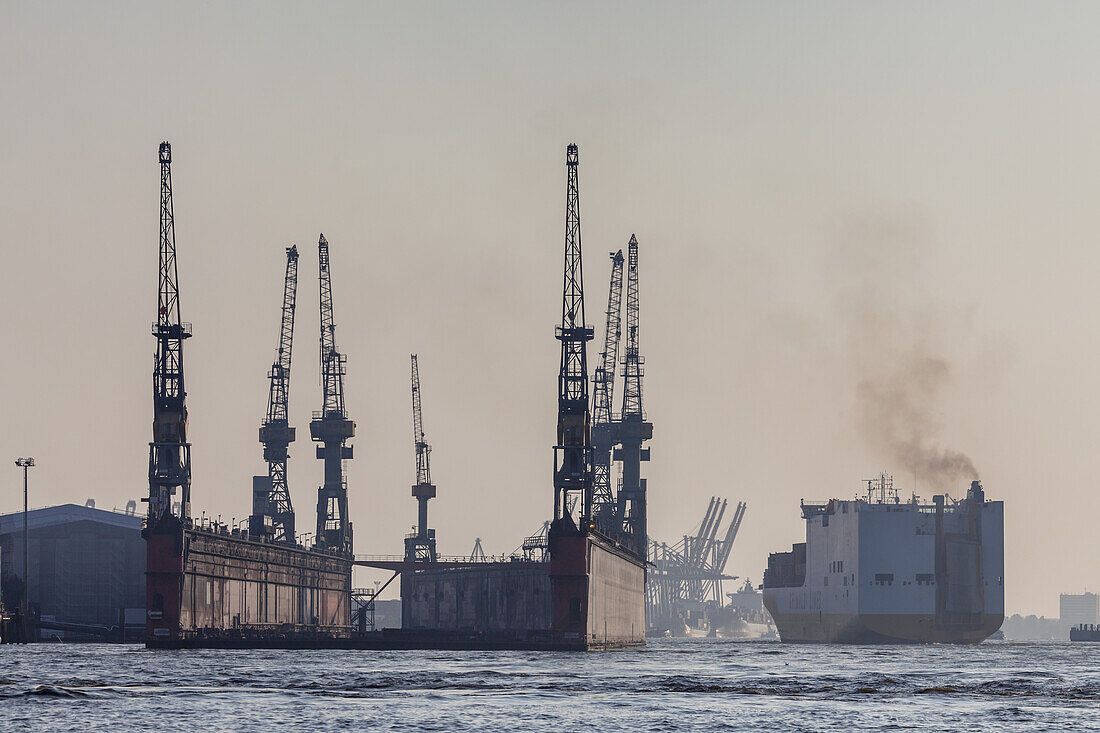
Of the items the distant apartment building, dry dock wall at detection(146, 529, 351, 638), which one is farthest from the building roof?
dry dock wall at detection(146, 529, 351, 638)

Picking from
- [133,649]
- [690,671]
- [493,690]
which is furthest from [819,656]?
[493,690]

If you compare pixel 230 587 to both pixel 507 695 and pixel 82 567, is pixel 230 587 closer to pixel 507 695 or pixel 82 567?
pixel 82 567

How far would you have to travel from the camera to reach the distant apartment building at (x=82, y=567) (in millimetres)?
175125

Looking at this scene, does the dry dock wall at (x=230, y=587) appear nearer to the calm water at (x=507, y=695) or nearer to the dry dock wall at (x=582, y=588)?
the calm water at (x=507, y=695)

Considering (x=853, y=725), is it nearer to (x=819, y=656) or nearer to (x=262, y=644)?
(x=262, y=644)

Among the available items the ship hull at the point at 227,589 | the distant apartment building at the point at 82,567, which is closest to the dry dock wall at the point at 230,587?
the ship hull at the point at 227,589

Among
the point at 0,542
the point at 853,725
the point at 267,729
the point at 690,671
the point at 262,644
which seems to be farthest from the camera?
the point at 0,542

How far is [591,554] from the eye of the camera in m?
139

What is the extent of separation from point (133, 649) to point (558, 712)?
72129mm

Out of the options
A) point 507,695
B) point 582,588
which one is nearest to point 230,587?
point 582,588

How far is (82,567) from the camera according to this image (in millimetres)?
177375

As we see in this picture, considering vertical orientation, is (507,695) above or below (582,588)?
below

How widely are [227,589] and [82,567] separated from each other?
32.6 meters

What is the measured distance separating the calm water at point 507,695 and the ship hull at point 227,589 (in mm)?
11565
